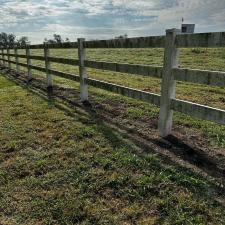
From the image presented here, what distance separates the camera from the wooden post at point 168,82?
173 inches

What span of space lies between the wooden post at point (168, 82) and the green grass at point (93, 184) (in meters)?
0.73

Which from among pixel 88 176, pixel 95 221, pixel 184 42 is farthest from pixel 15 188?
pixel 184 42

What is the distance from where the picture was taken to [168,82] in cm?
456

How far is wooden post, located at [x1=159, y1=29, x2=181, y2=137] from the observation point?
14.5 feet

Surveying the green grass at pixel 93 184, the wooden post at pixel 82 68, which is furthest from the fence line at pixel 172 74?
the wooden post at pixel 82 68

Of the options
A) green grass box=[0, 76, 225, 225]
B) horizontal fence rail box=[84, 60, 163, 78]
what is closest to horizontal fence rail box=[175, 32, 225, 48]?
horizontal fence rail box=[84, 60, 163, 78]

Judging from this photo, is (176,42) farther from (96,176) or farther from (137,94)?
(96,176)

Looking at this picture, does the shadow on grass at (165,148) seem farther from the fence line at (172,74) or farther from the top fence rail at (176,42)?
the top fence rail at (176,42)

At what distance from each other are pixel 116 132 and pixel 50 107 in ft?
8.58

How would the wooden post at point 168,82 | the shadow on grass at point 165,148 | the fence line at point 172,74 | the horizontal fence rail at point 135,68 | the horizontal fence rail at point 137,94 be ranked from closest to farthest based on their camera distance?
the shadow on grass at point 165,148, the fence line at point 172,74, the wooden post at point 168,82, the horizontal fence rail at point 135,68, the horizontal fence rail at point 137,94

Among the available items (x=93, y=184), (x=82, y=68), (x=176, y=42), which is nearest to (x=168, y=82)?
(x=176, y=42)

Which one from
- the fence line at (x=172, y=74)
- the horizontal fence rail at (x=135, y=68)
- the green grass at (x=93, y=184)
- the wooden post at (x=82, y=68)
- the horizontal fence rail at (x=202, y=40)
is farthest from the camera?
the wooden post at (x=82, y=68)

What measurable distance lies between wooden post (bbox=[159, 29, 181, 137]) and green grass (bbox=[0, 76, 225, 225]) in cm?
73

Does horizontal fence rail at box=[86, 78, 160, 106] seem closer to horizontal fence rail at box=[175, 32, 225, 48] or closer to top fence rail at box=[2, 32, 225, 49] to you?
top fence rail at box=[2, 32, 225, 49]
